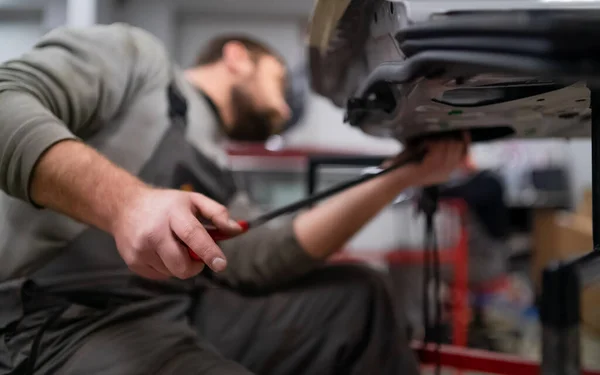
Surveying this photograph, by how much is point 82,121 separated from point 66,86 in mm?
50

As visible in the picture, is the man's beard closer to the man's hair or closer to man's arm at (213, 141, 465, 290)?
the man's hair

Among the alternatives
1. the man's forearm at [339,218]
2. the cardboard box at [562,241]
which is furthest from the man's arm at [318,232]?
the cardboard box at [562,241]

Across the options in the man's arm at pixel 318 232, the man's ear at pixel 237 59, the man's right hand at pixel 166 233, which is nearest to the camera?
the man's right hand at pixel 166 233

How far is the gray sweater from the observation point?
1.48ft

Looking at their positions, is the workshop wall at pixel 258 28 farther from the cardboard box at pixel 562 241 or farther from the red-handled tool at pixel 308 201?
the red-handled tool at pixel 308 201

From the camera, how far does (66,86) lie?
52 centimetres

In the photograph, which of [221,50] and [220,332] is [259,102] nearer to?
[221,50]

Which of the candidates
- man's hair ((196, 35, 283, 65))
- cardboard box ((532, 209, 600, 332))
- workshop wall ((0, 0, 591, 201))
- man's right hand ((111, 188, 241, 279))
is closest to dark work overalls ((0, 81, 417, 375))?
man's right hand ((111, 188, 241, 279))

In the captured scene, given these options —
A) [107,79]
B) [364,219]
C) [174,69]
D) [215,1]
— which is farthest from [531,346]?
[215,1]

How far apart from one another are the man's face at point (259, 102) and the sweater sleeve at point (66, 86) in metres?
0.36

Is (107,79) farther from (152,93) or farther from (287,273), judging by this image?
(287,273)

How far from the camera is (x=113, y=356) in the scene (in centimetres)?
47

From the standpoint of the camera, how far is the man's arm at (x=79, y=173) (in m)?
0.40

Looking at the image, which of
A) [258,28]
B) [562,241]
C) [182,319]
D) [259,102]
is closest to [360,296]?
[182,319]
